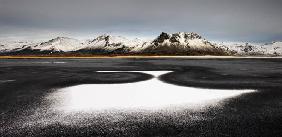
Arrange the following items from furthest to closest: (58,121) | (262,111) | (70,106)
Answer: (70,106) < (262,111) < (58,121)

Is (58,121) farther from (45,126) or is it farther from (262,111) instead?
(262,111)

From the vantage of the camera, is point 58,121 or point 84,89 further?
point 84,89

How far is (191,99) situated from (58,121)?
306 inches

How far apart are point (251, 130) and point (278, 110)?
3939 mm

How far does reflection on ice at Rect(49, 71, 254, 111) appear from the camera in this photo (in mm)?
13703

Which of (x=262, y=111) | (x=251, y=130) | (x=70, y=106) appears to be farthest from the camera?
(x=70, y=106)

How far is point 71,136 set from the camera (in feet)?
28.8

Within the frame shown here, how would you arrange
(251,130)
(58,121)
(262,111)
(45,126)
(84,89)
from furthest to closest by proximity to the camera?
(84,89)
(262,111)
(58,121)
(45,126)
(251,130)

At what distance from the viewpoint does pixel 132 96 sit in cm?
1603

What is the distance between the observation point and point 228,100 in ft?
48.5

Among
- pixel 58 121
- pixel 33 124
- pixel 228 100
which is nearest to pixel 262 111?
pixel 228 100

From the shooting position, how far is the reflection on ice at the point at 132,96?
13.7 m

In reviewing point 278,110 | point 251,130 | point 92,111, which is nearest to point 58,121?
point 92,111

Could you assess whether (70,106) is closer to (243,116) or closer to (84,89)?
(84,89)
